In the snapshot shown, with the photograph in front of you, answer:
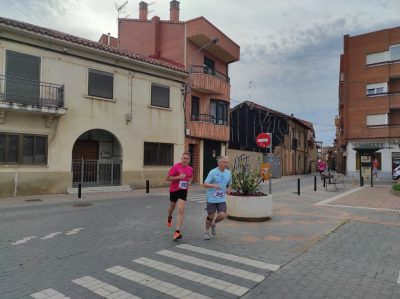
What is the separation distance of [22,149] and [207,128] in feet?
39.4

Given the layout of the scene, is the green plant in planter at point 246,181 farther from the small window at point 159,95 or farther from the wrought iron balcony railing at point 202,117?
the wrought iron balcony railing at point 202,117

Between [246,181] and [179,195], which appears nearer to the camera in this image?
[179,195]

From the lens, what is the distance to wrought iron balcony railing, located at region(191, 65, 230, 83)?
22.4m

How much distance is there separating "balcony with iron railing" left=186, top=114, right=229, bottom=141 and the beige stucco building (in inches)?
39.5

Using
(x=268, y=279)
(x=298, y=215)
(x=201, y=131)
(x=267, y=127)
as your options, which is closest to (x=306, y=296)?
(x=268, y=279)

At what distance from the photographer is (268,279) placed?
4.67m

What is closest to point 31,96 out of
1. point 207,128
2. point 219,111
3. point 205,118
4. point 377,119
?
point 207,128

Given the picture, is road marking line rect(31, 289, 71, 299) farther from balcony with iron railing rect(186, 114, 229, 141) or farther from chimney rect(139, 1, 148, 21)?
chimney rect(139, 1, 148, 21)

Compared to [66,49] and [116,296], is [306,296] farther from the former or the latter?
[66,49]

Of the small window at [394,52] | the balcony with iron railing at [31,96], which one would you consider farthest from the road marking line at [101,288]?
the small window at [394,52]

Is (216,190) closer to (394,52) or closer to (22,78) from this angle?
(22,78)

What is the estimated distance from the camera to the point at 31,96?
14.1 meters

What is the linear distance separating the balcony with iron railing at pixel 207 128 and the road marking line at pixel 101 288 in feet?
56.6

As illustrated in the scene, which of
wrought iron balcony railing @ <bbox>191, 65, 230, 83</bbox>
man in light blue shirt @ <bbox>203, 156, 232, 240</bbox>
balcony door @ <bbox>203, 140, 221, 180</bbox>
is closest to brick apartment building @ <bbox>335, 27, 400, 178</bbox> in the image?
wrought iron balcony railing @ <bbox>191, 65, 230, 83</bbox>
